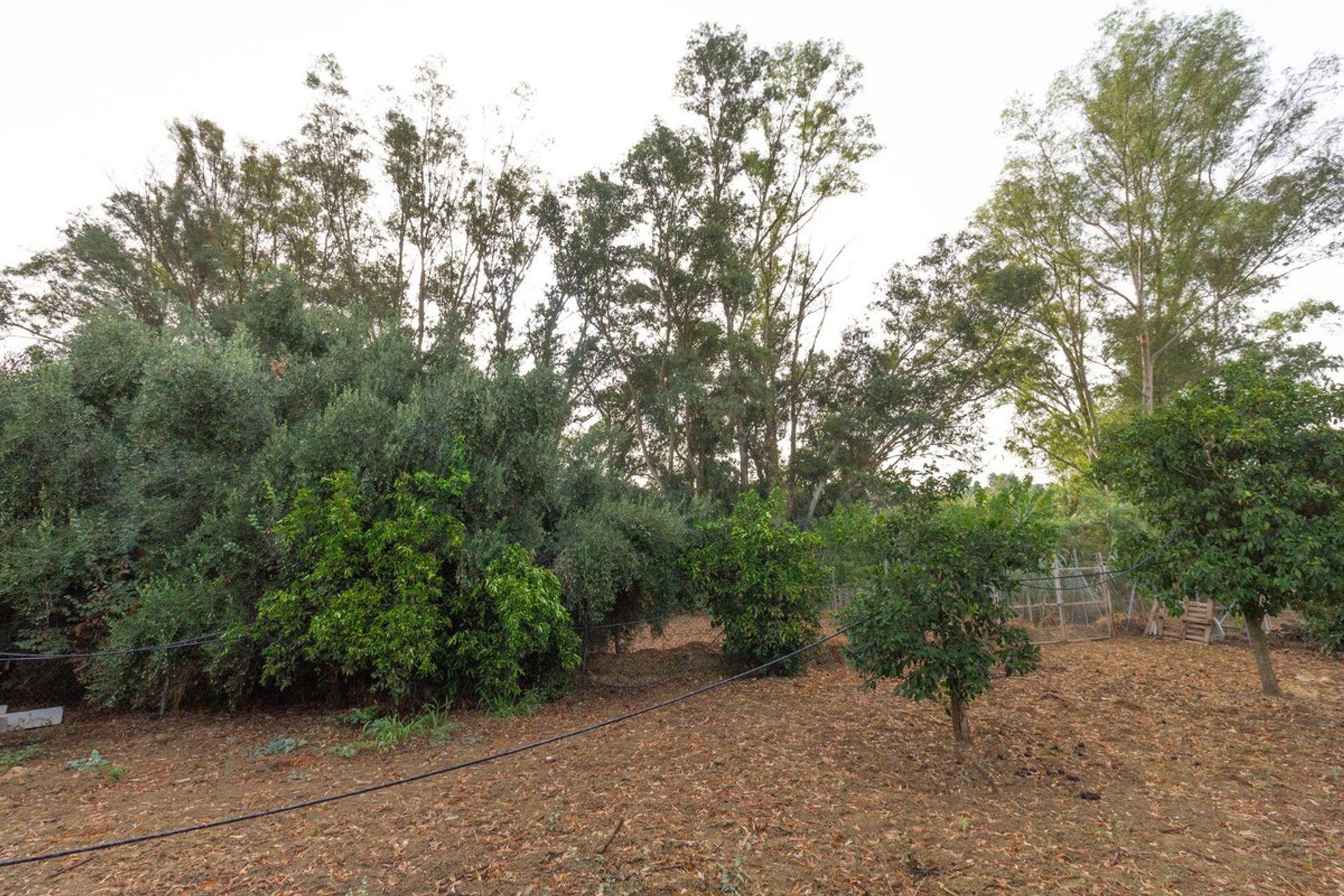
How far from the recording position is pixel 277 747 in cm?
587

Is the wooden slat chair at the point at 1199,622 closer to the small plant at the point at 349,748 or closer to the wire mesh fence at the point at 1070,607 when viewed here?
the wire mesh fence at the point at 1070,607

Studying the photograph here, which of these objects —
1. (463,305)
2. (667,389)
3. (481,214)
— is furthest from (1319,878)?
(481,214)

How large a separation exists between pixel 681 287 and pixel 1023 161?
10797 millimetres

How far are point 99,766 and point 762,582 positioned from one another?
6.83 meters

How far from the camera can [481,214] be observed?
1570 centimetres

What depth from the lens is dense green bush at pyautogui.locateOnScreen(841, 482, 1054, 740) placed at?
4.59 m

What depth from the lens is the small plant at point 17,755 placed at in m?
5.41

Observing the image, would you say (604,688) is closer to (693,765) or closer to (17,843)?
(693,765)

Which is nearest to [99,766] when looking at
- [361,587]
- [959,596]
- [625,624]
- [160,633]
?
[160,633]

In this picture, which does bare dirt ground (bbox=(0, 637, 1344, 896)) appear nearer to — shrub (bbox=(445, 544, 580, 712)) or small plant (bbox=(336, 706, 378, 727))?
small plant (bbox=(336, 706, 378, 727))

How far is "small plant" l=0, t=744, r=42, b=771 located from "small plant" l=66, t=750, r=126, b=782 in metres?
0.39

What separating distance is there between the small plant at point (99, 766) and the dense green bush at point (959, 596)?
21.1 feet

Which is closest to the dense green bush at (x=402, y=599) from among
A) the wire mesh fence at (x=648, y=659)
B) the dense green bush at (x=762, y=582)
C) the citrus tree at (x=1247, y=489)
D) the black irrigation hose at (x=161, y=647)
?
the black irrigation hose at (x=161, y=647)

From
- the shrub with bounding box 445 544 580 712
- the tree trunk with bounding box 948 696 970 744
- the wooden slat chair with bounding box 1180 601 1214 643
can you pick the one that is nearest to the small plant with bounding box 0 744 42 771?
the shrub with bounding box 445 544 580 712
